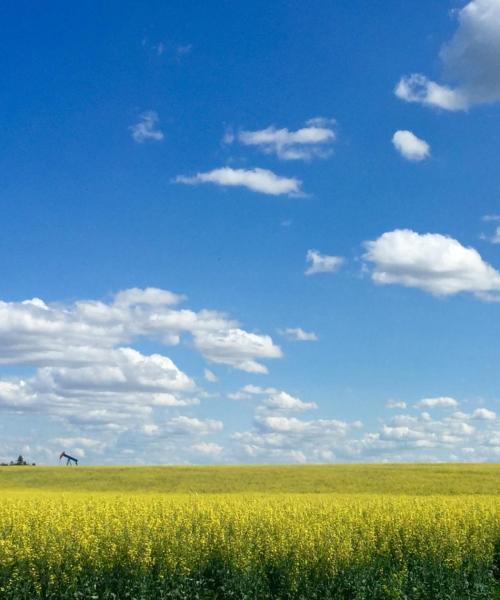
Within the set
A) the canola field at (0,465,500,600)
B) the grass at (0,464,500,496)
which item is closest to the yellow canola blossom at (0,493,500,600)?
the canola field at (0,465,500,600)

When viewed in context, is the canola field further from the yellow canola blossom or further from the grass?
the grass

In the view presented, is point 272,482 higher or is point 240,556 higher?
point 272,482

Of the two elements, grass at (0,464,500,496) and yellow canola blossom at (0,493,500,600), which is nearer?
yellow canola blossom at (0,493,500,600)

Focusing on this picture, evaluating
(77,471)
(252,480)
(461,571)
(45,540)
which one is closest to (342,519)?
(461,571)

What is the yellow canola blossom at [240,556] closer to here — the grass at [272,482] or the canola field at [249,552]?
the canola field at [249,552]

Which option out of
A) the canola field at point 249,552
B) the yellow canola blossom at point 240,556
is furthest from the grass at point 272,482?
the yellow canola blossom at point 240,556

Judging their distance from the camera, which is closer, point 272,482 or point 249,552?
point 249,552

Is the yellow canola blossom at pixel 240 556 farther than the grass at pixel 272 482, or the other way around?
the grass at pixel 272 482

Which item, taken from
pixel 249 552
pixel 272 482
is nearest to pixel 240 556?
pixel 249 552

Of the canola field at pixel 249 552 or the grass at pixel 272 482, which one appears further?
the grass at pixel 272 482

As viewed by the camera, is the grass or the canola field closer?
the canola field

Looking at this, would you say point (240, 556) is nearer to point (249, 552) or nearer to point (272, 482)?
point (249, 552)

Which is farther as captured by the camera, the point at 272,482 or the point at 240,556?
the point at 272,482

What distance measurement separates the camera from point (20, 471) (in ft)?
226
